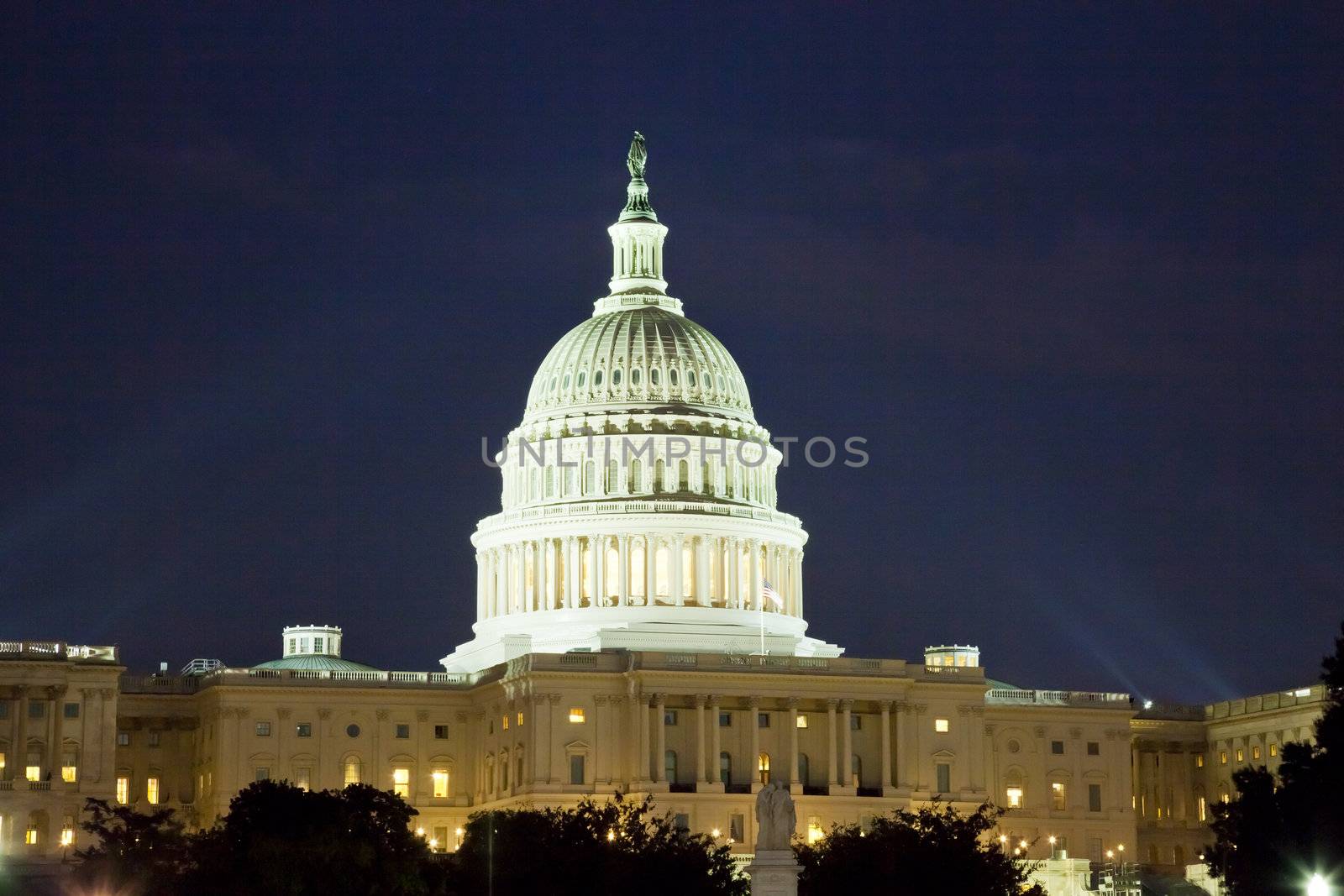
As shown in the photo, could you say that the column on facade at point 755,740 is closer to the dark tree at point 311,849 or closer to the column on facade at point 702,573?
the column on facade at point 702,573

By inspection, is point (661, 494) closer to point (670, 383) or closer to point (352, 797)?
point (670, 383)

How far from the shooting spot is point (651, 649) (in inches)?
7239

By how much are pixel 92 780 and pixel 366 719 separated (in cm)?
1740

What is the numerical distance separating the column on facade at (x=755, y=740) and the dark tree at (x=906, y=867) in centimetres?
3750

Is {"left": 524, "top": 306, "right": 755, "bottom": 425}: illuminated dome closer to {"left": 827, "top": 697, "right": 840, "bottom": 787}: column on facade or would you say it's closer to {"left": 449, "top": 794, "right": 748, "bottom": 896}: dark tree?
A: {"left": 827, "top": 697, "right": 840, "bottom": 787}: column on facade

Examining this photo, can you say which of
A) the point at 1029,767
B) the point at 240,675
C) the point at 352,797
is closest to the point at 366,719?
the point at 240,675

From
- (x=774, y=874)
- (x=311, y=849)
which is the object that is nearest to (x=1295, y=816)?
(x=774, y=874)

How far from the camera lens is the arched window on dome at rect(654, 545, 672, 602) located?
192125 millimetres

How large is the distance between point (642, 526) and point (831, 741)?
64.4ft

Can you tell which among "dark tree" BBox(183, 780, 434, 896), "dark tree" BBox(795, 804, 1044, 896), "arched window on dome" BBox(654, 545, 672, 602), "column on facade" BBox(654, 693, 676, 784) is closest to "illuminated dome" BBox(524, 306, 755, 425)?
"arched window on dome" BBox(654, 545, 672, 602)

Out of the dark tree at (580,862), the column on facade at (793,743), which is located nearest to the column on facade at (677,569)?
the column on facade at (793,743)

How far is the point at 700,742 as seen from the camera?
6998 inches

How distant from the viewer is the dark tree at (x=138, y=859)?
132 metres

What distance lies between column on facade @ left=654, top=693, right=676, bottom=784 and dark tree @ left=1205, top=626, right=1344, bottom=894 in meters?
58.9
